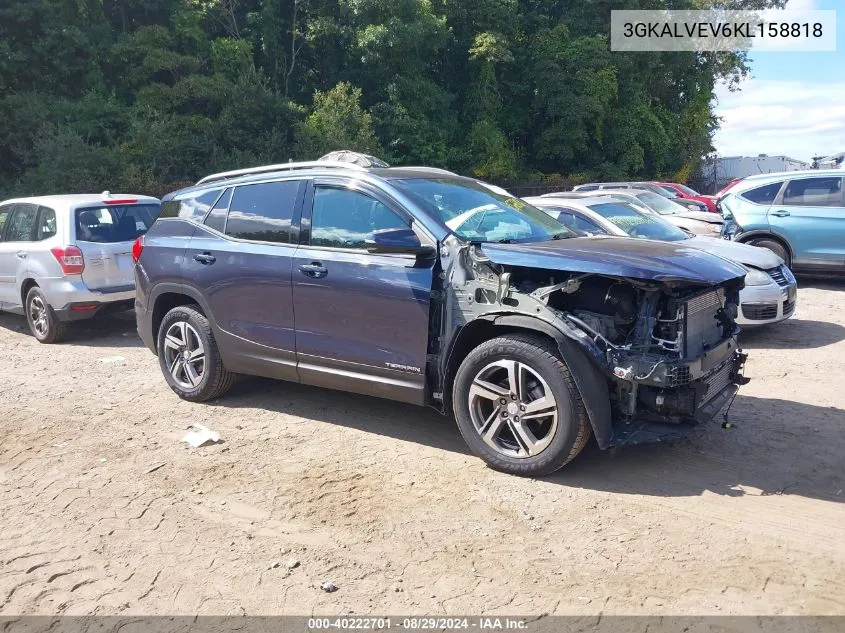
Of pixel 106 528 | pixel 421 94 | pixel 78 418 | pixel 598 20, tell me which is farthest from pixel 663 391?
pixel 598 20

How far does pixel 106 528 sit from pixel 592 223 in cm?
647

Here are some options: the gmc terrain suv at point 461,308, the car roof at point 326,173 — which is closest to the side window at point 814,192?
the gmc terrain suv at point 461,308

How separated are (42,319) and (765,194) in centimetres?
1030

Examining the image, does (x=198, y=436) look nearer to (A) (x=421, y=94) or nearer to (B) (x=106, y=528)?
(B) (x=106, y=528)

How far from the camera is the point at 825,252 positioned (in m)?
10.7

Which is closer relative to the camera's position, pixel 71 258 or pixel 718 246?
pixel 718 246

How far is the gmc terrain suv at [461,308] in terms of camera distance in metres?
4.27

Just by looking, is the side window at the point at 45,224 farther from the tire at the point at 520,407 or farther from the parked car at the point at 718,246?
the tire at the point at 520,407

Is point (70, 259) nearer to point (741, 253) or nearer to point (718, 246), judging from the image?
point (718, 246)

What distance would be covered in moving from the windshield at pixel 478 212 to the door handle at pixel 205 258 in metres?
1.71

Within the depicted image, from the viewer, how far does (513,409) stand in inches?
176

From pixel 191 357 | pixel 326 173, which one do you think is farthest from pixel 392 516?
pixel 191 357

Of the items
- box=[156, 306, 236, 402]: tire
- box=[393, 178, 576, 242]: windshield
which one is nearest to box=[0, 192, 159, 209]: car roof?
box=[156, 306, 236, 402]: tire

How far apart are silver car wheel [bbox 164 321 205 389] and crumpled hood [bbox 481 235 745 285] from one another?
280 centimetres
